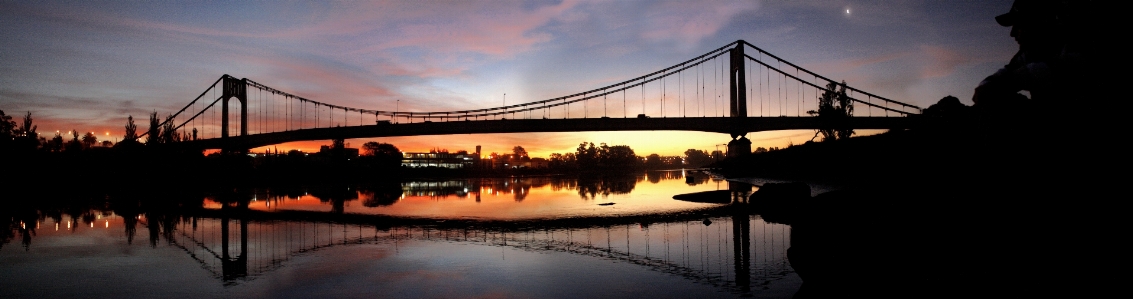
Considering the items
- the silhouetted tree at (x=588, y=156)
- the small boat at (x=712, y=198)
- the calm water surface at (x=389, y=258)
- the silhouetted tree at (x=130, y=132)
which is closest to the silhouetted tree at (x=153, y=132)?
the silhouetted tree at (x=130, y=132)

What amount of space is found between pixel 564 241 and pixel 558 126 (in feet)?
188

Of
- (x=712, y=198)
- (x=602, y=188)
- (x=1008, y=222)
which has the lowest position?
(x=602, y=188)

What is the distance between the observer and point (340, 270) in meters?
14.8

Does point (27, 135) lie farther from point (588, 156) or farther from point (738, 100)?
point (588, 156)

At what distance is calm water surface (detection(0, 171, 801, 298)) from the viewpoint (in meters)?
12.5

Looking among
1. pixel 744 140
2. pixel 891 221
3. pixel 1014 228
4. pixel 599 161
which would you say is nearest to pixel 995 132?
pixel 1014 228

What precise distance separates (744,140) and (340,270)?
67237 mm

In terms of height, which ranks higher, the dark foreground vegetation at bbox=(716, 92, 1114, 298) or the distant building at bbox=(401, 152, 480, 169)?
the distant building at bbox=(401, 152, 480, 169)

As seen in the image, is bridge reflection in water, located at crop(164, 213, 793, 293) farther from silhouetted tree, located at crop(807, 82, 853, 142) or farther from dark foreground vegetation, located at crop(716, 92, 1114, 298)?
silhouetted tree, located at crop(807, 82, 853, 142)

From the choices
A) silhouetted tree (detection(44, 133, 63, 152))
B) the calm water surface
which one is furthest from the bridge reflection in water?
silhouetted tree (detection(44, 133, 63, 152))

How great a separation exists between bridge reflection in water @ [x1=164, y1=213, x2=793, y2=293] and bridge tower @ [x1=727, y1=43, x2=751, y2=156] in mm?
50869

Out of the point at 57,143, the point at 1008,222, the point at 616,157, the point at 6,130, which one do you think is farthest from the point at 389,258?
the point at 616,157

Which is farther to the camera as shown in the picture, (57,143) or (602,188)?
(57,143)

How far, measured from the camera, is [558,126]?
7700cm
